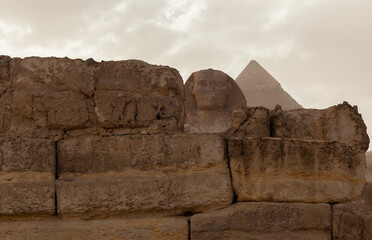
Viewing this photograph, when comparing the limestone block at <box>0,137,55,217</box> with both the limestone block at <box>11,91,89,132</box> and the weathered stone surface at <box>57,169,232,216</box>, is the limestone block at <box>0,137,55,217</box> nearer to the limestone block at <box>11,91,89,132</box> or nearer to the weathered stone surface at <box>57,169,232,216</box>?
the weathered stone surface at <box>57,169,232,216</box>

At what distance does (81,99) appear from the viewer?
4.16 metres

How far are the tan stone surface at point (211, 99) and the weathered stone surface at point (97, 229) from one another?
9718mm

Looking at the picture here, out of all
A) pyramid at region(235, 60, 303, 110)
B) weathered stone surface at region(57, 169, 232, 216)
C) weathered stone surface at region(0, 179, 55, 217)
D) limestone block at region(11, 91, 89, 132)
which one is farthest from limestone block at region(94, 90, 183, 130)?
pyramid at region(235, 60, 303, 110)

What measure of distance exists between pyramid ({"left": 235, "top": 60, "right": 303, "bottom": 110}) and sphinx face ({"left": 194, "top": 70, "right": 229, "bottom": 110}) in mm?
16534

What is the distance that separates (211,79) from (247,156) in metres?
10.1

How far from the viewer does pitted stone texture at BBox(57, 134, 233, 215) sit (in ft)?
12.4

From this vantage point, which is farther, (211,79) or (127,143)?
(211,79)

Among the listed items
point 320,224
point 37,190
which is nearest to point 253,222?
point 320,224

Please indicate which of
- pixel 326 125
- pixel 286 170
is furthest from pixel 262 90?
pixel 286 170

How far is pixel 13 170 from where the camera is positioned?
373cm

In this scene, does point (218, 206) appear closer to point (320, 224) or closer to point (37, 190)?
point (320, 224)

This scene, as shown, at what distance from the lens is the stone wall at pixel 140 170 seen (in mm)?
3756

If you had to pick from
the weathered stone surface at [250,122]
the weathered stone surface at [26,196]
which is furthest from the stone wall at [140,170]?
the weathered stone surface at [250,122]

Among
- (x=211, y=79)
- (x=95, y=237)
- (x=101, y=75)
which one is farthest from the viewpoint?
(x=211, y=79)
